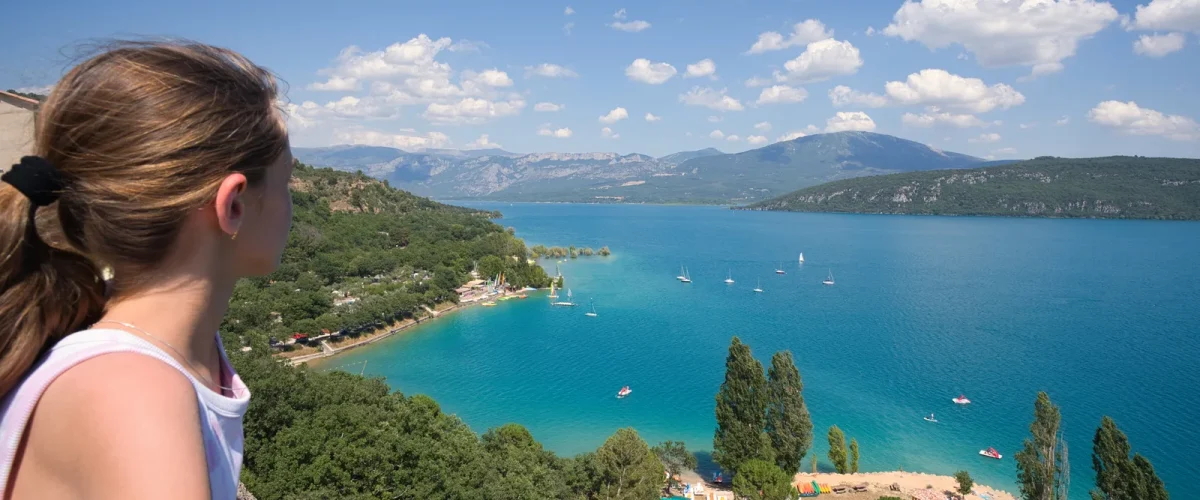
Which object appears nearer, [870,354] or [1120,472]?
[1120,472]

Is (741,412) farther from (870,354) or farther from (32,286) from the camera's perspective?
(32,286)

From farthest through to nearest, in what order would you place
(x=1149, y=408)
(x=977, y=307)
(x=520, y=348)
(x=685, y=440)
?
(x=977, y=307) → (x=520, y=348) → (x=1149, y=408) → (x=685, y=440)

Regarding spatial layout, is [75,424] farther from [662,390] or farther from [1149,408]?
[1149,408]

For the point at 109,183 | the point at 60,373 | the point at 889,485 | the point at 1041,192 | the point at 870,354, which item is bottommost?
the point at 889,485

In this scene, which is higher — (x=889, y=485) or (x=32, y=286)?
(x=32, y=286)

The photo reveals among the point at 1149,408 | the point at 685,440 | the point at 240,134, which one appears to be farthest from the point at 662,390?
the point at 240,134

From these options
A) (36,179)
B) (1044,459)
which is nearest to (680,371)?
(1044,459)
